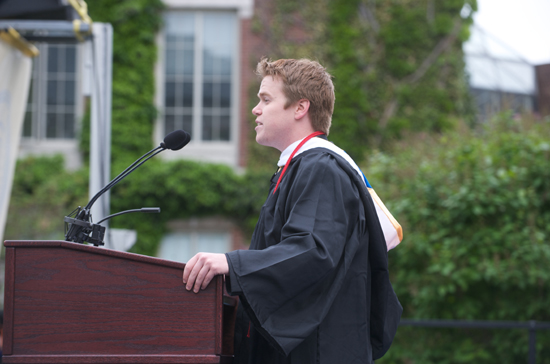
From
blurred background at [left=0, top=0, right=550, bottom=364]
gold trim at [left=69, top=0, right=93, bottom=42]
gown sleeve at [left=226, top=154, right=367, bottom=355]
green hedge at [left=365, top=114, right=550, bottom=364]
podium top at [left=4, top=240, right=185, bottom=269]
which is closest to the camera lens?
podium top at [left=4, top=240, right=185, bottom=269]

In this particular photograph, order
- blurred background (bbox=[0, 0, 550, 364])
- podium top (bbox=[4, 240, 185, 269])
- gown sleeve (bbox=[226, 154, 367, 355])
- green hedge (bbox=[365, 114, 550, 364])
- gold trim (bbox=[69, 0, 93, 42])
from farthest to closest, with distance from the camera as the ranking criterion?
blurred background (bbox=[0, 0, 550, 364]) < green hedge (bbox=[365, 114, 550, 364]) < gold trim (bbox=[69, 0, 93, 42]) < gown sleeve (bbox=[226, 154, 367, 355]) < podium top (bbox=[4, 240, 185, 269])

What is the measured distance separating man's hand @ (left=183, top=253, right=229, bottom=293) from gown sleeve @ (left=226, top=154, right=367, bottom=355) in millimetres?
60

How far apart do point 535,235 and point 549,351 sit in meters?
1.04

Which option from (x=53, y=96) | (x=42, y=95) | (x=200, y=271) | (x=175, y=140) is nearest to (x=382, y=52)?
(x=53, y=96)

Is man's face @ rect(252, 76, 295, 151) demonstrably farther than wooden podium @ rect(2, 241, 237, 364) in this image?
Yes

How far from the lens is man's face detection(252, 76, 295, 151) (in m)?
1.92

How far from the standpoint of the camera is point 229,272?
1.58m

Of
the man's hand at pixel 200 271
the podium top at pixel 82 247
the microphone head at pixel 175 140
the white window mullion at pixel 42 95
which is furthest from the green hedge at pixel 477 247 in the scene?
the white window mullion at pixel 42 95

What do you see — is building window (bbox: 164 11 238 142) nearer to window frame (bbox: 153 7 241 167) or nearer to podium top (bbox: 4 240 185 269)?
window frame (bbox: 153 7 241 167)

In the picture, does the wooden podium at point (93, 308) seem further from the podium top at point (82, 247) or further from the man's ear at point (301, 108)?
the man's ear at point (301, 108)

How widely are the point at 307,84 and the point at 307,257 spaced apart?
2.24 ft

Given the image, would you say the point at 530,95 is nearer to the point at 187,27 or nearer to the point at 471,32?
the point at 471,32

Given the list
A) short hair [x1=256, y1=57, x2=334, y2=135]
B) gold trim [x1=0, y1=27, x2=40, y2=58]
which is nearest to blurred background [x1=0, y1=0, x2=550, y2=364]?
gold trim [x1=0, y1=27, x2=40, y2=58]

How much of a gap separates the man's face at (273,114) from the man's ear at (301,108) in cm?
2
